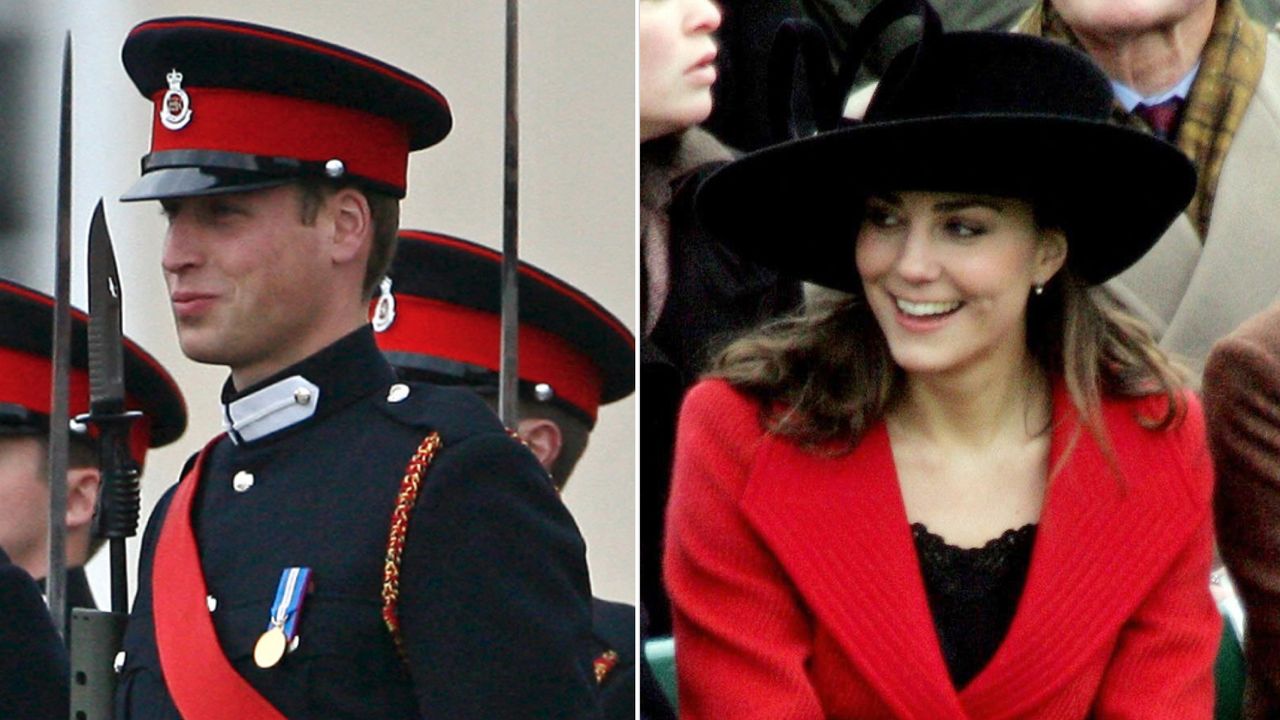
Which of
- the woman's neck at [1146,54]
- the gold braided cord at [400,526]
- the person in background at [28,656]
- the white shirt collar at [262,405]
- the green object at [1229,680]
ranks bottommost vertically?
the green object at [1229,680]

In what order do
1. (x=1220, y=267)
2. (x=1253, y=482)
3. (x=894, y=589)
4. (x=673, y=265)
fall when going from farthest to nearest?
(x=1220, y=267), (x=673, y=265), (x=1253, y=482), (x=894, y=589)

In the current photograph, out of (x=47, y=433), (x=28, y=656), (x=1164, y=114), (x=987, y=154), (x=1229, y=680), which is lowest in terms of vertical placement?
(x=1229, y=680)

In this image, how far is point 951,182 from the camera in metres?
2.76

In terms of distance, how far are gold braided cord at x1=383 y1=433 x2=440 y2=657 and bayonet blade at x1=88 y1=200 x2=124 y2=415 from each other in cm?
29

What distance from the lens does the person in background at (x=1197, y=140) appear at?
130 inches

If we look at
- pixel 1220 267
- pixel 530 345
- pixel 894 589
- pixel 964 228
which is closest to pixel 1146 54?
pixel 1220 267

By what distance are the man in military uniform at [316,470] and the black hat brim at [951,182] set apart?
632mm

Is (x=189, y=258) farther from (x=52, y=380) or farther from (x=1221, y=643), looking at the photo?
(x=1221, y=643)

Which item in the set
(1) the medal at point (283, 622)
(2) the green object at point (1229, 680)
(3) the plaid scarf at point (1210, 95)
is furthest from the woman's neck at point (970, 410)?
(1) the medal at point (283, 622)

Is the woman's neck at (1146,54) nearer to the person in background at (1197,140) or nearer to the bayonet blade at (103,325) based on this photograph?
the person in background at (1197,140)

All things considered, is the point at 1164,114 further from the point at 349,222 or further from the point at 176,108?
the point at 176,108

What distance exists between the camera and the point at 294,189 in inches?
91.1

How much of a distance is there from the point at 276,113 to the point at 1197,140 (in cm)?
153

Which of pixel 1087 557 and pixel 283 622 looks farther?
pixel 1087 557
